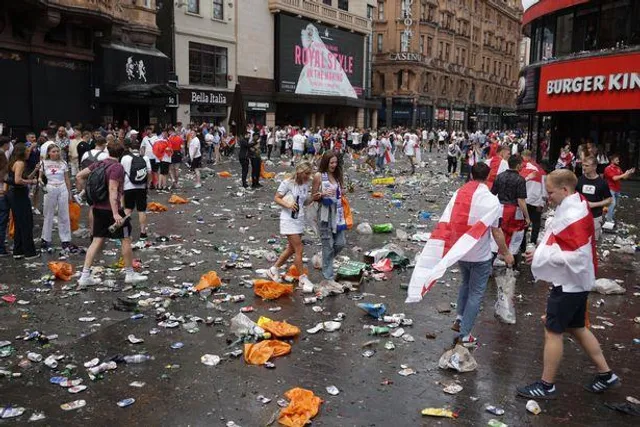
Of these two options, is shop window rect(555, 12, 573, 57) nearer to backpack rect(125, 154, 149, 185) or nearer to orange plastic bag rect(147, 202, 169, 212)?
orange plastic bag rect(147, 202, 169, 212)

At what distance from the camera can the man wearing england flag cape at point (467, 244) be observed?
5383 millimetres

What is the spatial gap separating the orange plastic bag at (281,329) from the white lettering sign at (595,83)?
16.8 metres

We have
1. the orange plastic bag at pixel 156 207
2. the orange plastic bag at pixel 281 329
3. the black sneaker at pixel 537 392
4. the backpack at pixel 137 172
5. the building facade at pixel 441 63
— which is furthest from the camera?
the building facade at pixel 441 63

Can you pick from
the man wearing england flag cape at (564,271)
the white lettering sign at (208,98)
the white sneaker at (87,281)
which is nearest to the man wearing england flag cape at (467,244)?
the man wearing england flag cape at (564,271)

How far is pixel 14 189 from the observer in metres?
8.80

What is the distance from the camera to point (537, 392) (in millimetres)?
4688

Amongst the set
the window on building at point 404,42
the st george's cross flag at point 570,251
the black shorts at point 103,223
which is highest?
the window on building at point 404,42

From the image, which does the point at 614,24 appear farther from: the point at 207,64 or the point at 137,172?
the point at 207,64

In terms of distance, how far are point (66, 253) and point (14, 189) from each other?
124cm

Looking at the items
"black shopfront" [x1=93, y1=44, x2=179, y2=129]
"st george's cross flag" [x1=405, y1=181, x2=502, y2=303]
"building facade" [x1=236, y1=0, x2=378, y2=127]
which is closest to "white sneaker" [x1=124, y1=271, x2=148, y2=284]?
"st george's cross flag" [x1=405, y1=181, x2=502, y2=303]

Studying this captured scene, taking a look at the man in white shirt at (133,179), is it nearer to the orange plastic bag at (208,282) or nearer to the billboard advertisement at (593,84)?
the orange plastic bag at (208,282)

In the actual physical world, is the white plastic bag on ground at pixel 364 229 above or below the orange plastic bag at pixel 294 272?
above

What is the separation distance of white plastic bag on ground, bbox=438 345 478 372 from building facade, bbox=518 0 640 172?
1523 cm

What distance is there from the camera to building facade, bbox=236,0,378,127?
1523 inches
